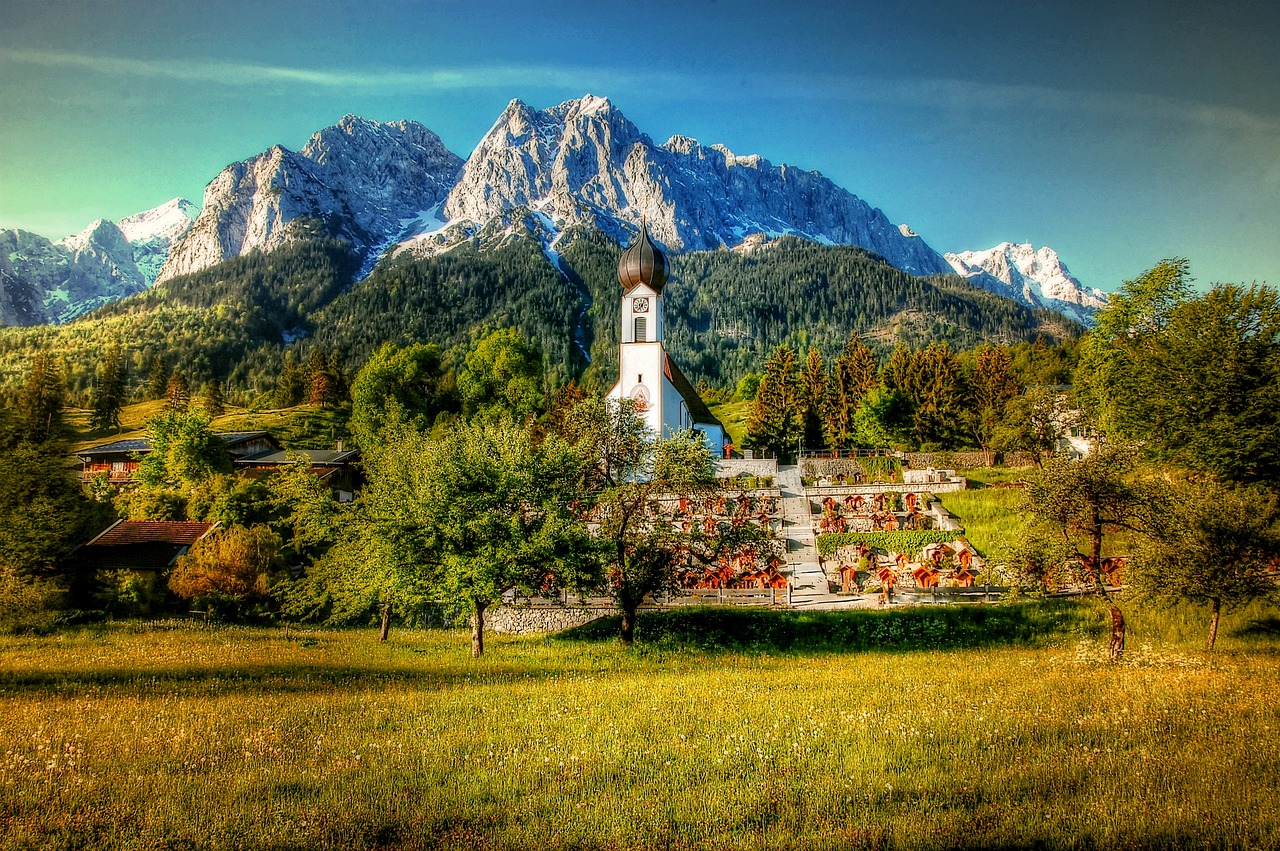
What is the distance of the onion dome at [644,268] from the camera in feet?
186

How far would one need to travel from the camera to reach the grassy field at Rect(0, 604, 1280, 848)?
23.0ft

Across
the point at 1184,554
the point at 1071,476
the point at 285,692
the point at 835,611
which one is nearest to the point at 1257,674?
the point at 1184,554

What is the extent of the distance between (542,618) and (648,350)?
31.9 meters

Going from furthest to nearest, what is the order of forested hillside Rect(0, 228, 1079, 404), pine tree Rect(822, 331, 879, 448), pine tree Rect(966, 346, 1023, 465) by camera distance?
forested hillside Rect(0, 228, 1079, 404) < pine tree Rect(822, 331, 879, 448) < pine tree Rect(966, 346, 1023, 465)

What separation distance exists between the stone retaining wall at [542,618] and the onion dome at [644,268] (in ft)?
117

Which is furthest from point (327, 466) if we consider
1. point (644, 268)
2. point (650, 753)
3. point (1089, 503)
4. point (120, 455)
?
point (1089, 503)

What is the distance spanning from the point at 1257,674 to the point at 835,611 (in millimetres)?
11030

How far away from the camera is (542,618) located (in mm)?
25484

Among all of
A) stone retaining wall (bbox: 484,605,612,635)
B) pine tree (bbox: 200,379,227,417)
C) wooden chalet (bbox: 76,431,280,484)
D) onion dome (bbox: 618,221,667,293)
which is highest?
onion dome (bbox: 618,221,667,293)

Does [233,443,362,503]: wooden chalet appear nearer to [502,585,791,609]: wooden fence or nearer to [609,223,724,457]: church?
[609,223,724,457]: church

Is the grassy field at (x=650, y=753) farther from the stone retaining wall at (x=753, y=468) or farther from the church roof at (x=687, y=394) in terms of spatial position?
the church roof at (x=687, y=394)

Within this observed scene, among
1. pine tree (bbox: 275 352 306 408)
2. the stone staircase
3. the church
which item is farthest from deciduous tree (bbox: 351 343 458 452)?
pine tree (bbox: 275 352 306 408)

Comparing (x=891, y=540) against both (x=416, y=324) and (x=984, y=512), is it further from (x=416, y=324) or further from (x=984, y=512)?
(x=416, y=324)

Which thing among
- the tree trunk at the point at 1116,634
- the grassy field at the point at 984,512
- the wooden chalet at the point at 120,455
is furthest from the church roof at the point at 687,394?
the tree trunk at the point at 1116,634
